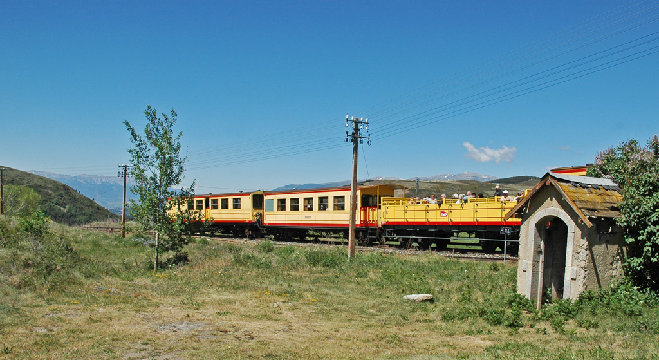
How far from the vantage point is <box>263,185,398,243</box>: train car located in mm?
28781

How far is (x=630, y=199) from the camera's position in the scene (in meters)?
11.5

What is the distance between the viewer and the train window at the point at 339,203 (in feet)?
95.0

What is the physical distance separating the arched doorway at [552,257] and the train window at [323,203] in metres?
17.5

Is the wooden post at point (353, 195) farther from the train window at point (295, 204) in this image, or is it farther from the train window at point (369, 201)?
the train window at point (295, 204)

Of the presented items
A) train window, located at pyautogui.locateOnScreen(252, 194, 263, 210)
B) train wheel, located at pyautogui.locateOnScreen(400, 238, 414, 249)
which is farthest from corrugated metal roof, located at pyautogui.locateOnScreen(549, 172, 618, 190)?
train window, located at pyautogui.locateOnScreen(252, 194, 263, 210)

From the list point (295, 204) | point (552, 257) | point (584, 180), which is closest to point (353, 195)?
point (295, 204)

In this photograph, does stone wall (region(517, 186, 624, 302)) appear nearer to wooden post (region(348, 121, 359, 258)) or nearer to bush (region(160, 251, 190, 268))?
wooden post (region(348, 121, 359, 258))

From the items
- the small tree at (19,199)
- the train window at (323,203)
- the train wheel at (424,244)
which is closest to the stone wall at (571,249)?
the train wheel at (424,244)

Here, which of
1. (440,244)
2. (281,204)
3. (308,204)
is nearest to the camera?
(440,244)

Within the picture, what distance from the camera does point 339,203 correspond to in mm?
29281

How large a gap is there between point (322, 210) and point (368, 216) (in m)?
3.17

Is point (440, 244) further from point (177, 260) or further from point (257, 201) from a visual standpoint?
point (257, 201)

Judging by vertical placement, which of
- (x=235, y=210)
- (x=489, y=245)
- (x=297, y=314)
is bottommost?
(x=297, y=314)

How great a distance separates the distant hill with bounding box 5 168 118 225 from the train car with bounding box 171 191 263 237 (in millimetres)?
62202
